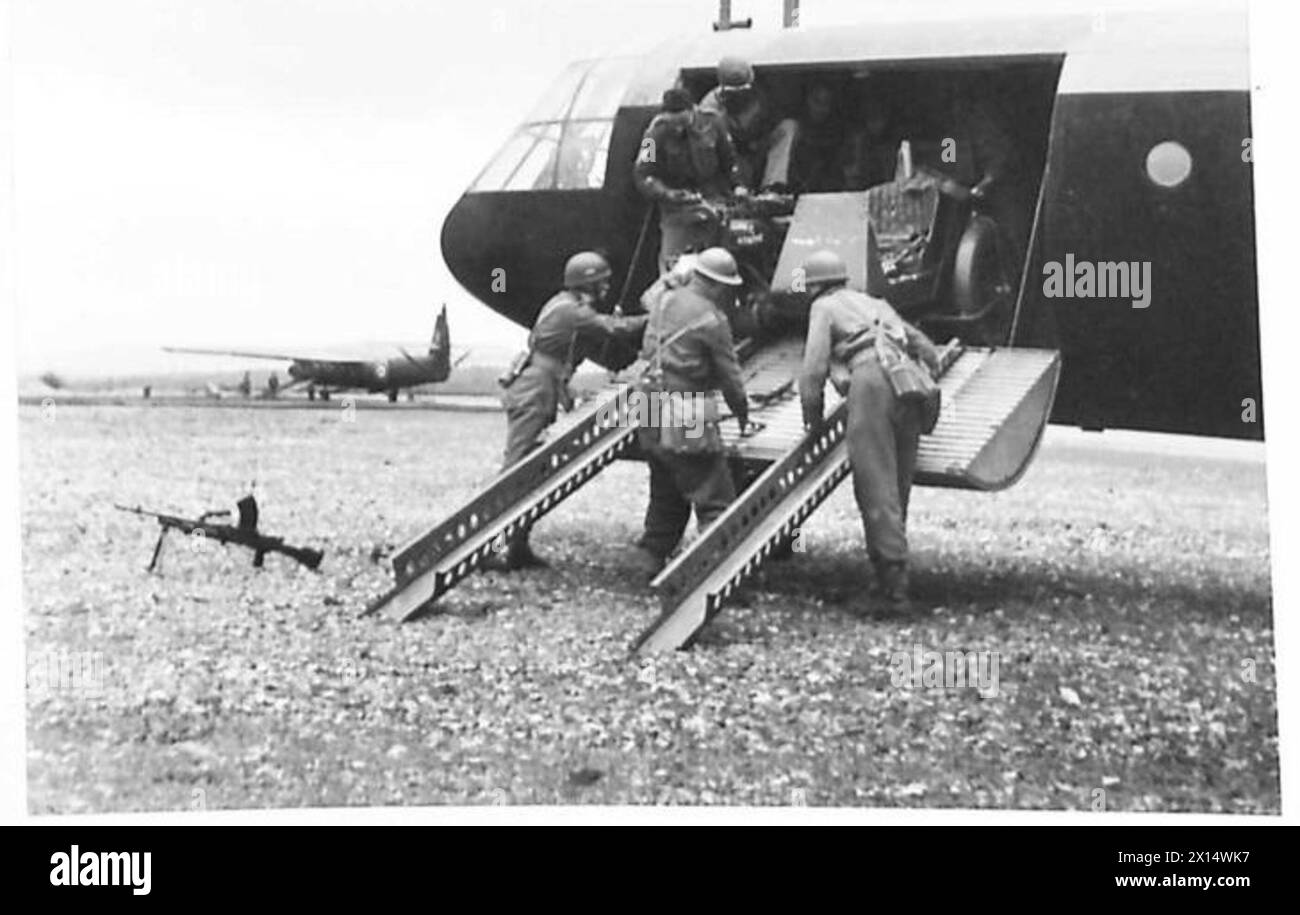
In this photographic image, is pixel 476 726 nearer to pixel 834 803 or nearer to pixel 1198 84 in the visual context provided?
pixel 834 803

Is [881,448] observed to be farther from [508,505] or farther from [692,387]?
[508,505]

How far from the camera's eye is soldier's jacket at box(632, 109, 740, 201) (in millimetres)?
6895

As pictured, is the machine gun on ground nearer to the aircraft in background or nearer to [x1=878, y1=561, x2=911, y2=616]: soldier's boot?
the aircraft in background

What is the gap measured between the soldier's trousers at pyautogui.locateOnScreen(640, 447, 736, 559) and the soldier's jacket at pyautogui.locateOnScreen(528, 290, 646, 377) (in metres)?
0.48

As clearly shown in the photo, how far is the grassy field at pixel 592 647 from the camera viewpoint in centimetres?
595

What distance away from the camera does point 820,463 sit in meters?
6.46

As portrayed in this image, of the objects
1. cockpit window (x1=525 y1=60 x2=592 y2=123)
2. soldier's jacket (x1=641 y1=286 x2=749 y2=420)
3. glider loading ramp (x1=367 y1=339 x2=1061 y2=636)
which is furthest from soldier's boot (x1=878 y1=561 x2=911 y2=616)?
cockpit window (x1=525 y1=60 x2=592 y2=123)

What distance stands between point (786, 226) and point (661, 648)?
5.50 ft

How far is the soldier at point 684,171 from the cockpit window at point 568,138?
190 millimetres

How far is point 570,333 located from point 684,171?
67 cm

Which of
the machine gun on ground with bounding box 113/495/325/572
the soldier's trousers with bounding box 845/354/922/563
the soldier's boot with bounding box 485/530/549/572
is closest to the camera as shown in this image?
the soldier's trousers with bounding box 845/354/922/563

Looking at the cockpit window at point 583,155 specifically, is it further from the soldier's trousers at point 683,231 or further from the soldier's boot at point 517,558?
the soldier's boot at point 517,558

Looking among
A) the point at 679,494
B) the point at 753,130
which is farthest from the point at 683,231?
the point at 679,494
